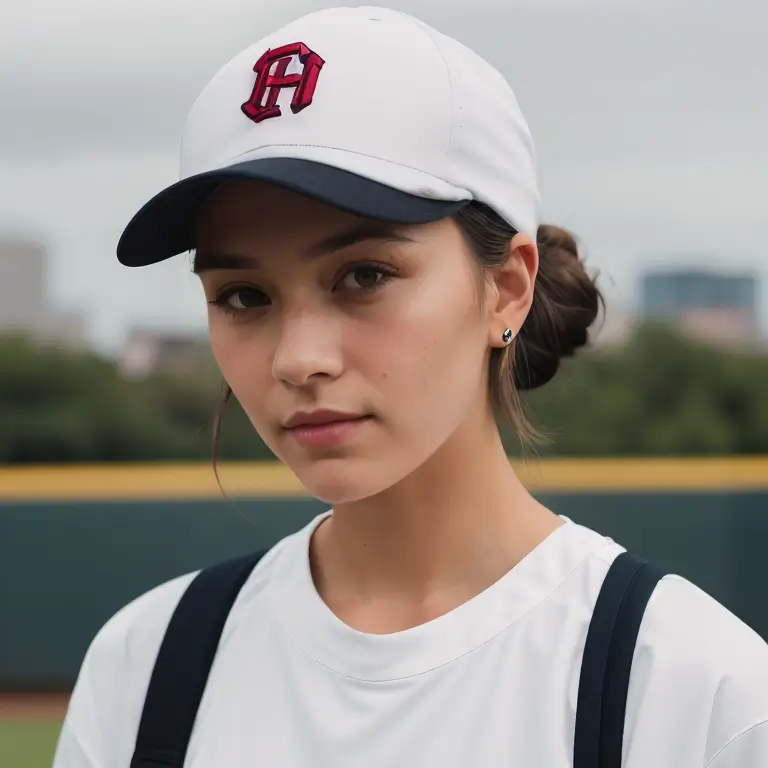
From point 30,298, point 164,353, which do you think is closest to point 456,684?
point 164,353

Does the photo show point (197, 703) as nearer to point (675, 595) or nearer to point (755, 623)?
point (675, 595)

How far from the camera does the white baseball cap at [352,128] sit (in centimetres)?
92

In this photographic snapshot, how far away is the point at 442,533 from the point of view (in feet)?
3.59

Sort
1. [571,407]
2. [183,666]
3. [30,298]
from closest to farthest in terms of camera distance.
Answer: [183,666] → [571,407] → [30,298]

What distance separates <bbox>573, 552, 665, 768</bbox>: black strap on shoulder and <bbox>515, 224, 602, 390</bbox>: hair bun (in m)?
0.29

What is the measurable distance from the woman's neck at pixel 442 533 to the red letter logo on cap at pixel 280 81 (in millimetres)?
342

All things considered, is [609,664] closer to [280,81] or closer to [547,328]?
[547,328]

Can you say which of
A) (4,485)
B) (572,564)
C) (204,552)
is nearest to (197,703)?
A: (572,564)

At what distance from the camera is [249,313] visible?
100 cm

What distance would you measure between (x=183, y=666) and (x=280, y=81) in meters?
0.56

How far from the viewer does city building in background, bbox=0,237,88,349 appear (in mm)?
4539

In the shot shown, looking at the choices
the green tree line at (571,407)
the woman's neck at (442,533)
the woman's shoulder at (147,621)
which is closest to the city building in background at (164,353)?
the green tree line at (571,407)

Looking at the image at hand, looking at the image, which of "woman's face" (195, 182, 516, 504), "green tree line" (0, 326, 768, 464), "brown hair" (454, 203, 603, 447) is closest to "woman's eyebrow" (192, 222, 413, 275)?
"woman's face" (195, 182, 516, 504)

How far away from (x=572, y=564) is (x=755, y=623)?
330cm
